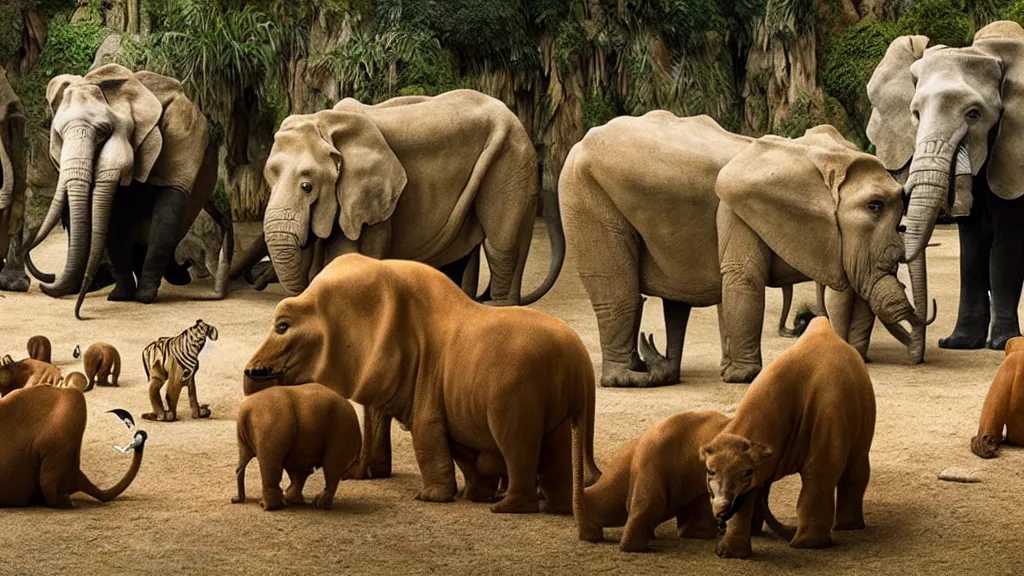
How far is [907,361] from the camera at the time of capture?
12.3 meters

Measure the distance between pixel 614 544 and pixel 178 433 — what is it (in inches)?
130

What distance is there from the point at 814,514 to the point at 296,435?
6.82 ft

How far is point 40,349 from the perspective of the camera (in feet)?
35.6

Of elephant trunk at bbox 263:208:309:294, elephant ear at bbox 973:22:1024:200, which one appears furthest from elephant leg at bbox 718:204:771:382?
elephant trunk at bbox 263:208:309:294

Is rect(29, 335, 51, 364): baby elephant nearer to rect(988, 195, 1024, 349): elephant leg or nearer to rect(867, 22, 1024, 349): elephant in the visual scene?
rect(867, 22, 1024, 349): elephant

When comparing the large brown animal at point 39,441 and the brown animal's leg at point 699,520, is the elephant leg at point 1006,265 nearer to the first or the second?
the brown animal's leg at point 699,520

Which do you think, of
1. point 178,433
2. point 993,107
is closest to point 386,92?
point 993,107

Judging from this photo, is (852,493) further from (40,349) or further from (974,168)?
(974,168)

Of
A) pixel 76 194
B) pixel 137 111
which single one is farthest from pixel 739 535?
pixel 137 111

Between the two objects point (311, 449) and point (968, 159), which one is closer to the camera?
point (311, 449)

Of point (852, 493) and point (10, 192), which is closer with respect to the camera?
point (852, 493)

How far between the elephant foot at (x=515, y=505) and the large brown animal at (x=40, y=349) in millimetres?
4295

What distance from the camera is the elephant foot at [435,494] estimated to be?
Result: 7.71m

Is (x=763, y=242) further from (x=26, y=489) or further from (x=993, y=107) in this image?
(x=26, y=489)
